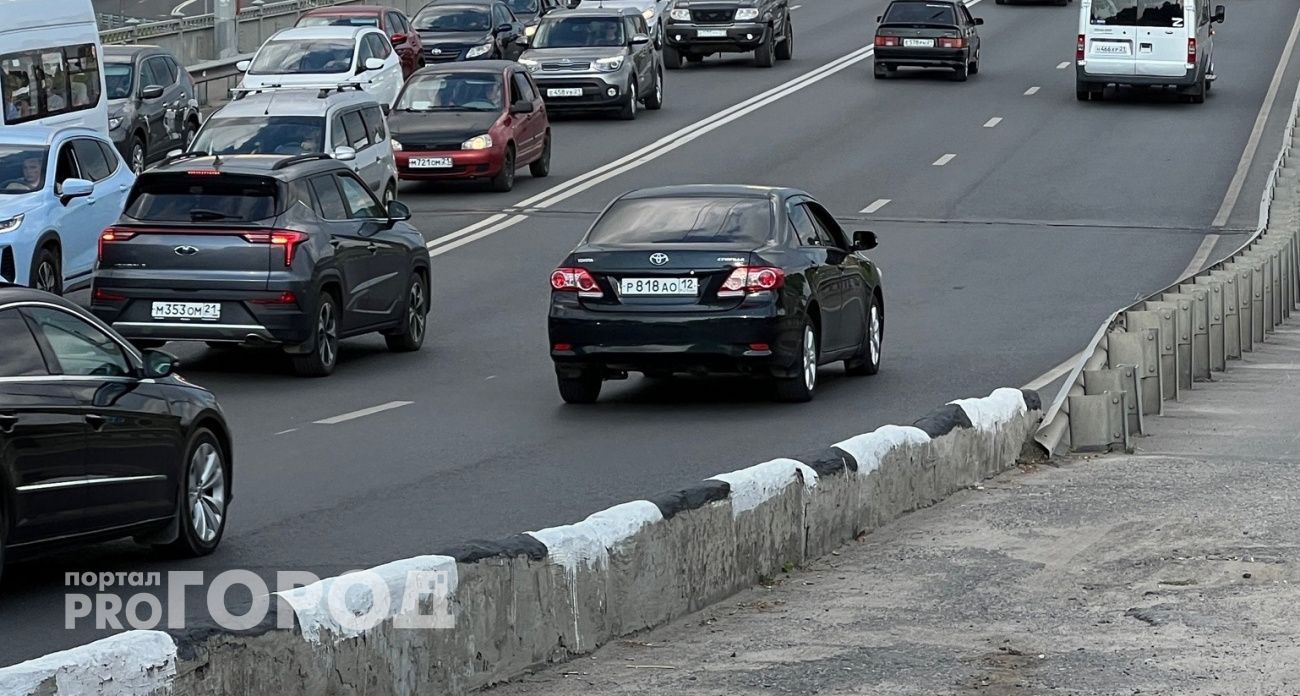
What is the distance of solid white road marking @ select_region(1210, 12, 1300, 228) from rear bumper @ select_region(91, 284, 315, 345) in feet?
51.5

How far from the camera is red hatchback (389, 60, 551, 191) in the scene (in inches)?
1241

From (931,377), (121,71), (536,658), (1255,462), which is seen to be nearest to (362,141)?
(121,71)

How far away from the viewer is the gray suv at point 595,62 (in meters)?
40.0

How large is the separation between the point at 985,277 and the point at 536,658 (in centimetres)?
1797

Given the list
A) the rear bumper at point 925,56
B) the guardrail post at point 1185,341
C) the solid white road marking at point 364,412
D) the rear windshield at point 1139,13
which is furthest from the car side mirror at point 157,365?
the rear bumper at point 925,56

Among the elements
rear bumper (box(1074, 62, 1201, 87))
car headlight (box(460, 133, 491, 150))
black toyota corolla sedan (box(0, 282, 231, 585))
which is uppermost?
black toyota corolla sedan (box(0, 282, 231, 585))

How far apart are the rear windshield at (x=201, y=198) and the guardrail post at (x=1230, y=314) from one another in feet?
26.6

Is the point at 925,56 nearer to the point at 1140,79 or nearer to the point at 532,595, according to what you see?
the point at 1140,79

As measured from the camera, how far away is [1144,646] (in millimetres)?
8055

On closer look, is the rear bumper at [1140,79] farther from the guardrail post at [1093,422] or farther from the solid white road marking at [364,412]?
the guardrail post at [1093,422]

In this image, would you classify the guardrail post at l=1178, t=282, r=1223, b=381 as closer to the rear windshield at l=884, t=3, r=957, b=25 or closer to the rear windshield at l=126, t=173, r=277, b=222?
the rear windshield at l=126, t=173, r=277, b=222

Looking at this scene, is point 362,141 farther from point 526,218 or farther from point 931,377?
point 931,377

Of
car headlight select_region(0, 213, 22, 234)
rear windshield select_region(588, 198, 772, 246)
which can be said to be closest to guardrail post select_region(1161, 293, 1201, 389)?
rear windshield select_region(588, 198, 772, 246)

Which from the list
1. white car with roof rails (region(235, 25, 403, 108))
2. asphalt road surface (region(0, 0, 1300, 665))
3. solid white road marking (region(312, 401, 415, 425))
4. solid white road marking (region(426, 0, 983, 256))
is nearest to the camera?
asphalt road surface (region(0, 0, 1300, 665))
